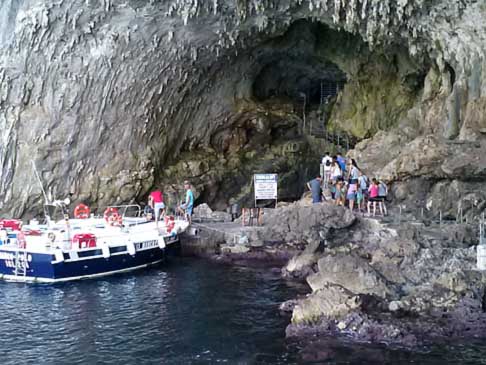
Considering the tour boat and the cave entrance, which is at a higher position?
the cave entrance

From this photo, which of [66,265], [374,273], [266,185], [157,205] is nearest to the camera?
[374,273]

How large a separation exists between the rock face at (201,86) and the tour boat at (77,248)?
3832 mm

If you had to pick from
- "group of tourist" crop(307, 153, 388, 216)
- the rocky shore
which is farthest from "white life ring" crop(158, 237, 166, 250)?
"group of tourist" crop(307, 153, 388, 216)

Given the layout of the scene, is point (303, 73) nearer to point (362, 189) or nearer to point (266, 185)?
point (266, 185)

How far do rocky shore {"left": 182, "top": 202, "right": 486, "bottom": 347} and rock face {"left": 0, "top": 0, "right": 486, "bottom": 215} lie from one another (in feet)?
12.1

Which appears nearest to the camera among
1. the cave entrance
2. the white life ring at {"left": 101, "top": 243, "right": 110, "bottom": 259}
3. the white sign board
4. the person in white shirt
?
the white life ring at {"left": 101, "top": 243, "right": 110, "bottom": 259}

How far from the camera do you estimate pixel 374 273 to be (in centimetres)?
1722

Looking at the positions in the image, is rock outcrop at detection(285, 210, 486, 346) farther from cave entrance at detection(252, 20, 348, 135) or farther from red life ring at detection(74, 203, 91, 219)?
cave entrance at detection(252, 20, 348, 135)

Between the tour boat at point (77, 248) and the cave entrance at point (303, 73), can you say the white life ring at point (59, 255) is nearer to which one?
the tour boat at point (77, 248)

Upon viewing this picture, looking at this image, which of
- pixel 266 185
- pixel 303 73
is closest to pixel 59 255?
pixel 266 185

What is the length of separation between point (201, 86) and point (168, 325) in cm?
1721

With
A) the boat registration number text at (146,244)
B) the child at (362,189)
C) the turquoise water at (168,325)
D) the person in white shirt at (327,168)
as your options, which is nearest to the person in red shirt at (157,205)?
the boat registration number text at (146,244)

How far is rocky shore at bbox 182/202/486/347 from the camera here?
1514 centimetres

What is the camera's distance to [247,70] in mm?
33156
